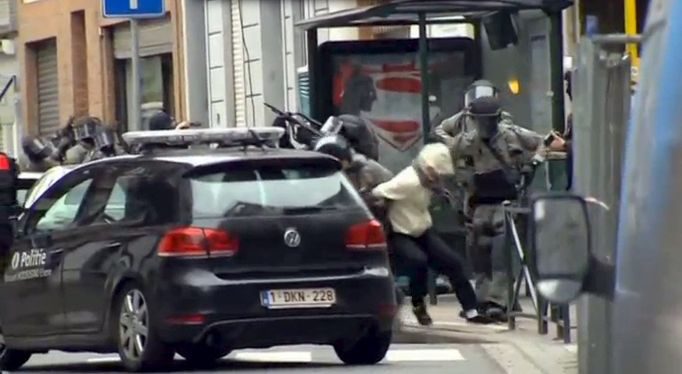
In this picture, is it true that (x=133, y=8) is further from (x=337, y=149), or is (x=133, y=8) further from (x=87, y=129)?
(x=87, y=129)

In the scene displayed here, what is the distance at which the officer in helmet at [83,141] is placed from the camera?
23778mm

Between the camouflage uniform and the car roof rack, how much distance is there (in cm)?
169

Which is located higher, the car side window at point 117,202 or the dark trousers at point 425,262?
the car side window at point 117,202

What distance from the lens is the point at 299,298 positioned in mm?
14039

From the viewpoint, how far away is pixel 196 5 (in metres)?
37.2

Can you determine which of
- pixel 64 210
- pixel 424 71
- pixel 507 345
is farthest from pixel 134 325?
pixel 424 71

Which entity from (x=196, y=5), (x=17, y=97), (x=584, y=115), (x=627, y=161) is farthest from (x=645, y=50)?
(x=17, y=97)

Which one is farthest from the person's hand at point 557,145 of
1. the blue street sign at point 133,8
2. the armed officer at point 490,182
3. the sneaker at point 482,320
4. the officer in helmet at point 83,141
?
the officer in helmet at point 83,141

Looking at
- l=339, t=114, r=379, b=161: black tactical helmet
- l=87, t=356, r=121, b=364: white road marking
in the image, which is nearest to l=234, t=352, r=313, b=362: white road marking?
l=87, t=356, r=121, b=364: white road marking

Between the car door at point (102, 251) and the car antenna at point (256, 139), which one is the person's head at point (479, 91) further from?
the car door at point (102, 251)

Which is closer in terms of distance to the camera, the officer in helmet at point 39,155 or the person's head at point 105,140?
the person's head at point 105,140

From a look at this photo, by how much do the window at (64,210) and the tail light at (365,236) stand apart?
2.05m

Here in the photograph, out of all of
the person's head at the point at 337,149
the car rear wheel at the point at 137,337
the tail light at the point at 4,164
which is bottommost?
the car rear wheel at the point at 137,337

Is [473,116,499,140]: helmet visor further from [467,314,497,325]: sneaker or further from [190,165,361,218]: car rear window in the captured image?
[190,165,361,218]: car rear window
